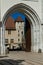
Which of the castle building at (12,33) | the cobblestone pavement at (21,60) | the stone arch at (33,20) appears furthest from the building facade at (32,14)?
the castle building at (12,33)

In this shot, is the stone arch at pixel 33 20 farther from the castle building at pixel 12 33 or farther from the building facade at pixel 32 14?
the castle building at pixel 12 33

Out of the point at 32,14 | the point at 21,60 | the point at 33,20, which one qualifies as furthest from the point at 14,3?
the point at 21,60

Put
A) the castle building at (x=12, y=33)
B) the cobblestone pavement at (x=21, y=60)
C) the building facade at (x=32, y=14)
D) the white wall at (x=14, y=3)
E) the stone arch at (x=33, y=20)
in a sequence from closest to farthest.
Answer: the cobblestone pavement at (x=21, y=60) < the white wall at (x=14, y=3) < the building facade at (x=32, y=14) < the stone arch at (x=33, y=20) < the castle building at (x=12, y=33)

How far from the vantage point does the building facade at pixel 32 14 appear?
21.3 meters

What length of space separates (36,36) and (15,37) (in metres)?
36.0

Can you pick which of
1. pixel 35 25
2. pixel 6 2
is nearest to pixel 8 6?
pixel 6 2

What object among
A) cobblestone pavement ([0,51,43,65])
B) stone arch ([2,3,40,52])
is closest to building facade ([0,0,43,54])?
stone arch ([2,3,40,52])

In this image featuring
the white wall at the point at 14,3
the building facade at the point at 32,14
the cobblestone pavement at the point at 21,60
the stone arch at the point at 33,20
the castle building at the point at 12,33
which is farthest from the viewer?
the castle building at the point at 12,33

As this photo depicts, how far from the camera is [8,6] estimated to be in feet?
69.9

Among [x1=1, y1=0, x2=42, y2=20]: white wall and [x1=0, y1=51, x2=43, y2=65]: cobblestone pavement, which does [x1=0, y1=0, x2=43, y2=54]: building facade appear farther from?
[x1=0, y1=51, x2=43, y2=65]: cobblestone pavement

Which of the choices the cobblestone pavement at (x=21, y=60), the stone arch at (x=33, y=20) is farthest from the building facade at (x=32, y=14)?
the cobblestone pavement at (x=21, y=60)

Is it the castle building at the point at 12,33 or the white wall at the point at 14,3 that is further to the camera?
the castle building at the point at 12,33

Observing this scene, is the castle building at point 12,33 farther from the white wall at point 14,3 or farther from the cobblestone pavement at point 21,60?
the cobblestone pavement at point 21,60

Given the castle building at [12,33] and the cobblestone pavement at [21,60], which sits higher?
the castle building at [12,33]
